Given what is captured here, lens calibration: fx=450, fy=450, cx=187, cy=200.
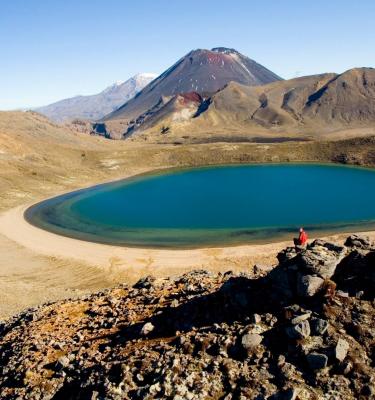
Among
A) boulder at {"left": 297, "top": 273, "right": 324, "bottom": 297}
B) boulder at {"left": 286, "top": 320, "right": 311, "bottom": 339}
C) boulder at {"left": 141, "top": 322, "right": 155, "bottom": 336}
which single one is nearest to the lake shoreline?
boulder at {"left": 141, "top": 322, "right": 155, "bottom": 336}

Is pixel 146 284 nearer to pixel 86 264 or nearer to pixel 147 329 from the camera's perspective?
pixel 147 329

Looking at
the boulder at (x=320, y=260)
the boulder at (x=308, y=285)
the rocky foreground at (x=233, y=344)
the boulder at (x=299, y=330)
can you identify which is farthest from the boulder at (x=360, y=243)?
the boulder at (x=299, y=330)

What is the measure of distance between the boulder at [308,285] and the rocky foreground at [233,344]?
0.14ft

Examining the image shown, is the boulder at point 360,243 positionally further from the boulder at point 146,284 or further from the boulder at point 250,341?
the boulder at point 146,284

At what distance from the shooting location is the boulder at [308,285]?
19.6 m

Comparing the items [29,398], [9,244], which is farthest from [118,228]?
[29,398]

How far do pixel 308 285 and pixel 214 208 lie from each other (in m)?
68.8

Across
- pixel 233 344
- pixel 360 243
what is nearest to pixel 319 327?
pixel 233 344

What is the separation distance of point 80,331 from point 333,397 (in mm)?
13865

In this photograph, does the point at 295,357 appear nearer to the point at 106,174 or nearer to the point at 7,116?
the point at 106,174

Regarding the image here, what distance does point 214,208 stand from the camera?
88.4m

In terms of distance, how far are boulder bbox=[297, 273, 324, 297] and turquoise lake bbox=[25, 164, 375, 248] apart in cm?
4220

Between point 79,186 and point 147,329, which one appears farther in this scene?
point 79,186

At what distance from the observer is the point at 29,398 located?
19.2 meters
